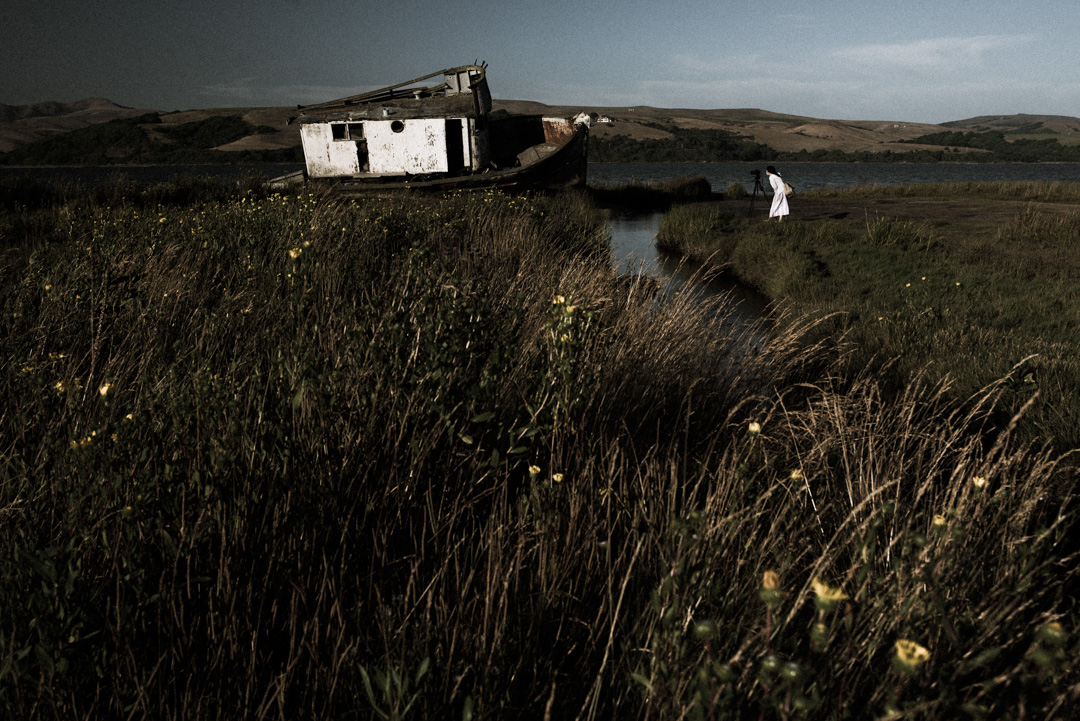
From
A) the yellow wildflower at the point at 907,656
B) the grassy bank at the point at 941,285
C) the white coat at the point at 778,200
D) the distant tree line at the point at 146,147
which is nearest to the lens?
the yellow wildflower at the point at 907,656

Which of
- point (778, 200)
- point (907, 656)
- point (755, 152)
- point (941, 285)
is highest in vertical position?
point (755, 152)

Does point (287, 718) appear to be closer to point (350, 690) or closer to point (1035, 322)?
point (350, 690)

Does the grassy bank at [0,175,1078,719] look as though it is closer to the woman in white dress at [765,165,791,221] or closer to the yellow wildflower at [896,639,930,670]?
the yellow wildflower at [896,639,930,670]

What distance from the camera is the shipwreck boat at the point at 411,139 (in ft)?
58.4

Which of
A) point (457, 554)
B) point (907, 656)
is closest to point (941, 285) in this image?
point (457, 554)

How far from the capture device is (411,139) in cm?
1795

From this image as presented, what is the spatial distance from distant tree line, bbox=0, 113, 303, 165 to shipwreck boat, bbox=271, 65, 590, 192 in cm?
5856

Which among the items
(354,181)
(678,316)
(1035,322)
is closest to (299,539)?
(678,316)

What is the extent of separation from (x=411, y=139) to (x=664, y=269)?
963 centimetres

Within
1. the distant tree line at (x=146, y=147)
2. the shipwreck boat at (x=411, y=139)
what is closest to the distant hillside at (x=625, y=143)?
the distant tree line at (x=146, y=147)

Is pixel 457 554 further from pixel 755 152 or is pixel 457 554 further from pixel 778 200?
pixel 755 152

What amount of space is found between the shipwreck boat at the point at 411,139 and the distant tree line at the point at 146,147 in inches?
2305

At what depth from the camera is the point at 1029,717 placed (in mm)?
1229

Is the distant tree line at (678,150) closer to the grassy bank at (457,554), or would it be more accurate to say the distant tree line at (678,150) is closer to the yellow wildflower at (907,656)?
the grassy bank at (457,554)
